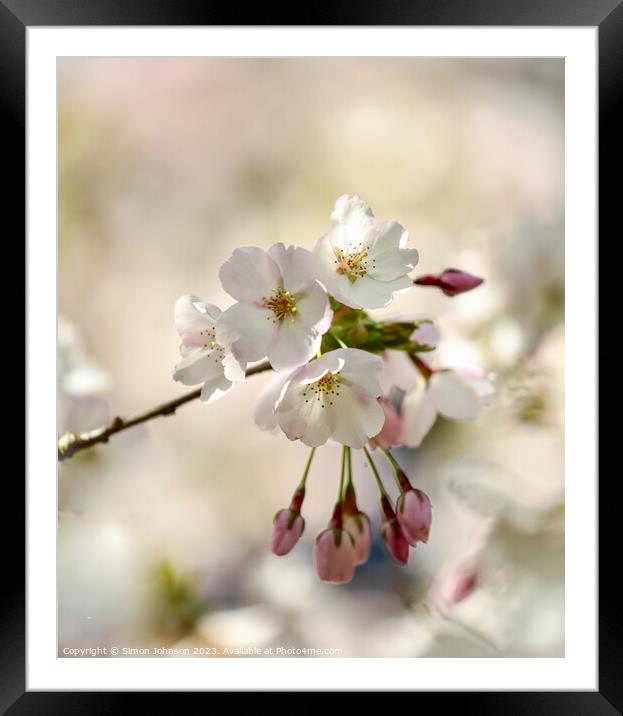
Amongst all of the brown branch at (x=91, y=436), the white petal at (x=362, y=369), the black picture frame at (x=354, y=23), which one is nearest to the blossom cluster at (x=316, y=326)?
the white petal at (x=362, y=369)

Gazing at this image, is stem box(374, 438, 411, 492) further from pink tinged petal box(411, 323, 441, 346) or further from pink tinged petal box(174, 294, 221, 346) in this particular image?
pink tinged petal box(174, 294, 221, 346)

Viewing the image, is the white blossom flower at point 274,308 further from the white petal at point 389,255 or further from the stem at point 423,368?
the stem at point 423,368

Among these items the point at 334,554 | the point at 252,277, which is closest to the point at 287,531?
the point at 334,554

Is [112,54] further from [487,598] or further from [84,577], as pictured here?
[487,598]

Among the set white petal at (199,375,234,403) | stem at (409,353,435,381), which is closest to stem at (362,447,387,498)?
stem at (409,353,435,381)

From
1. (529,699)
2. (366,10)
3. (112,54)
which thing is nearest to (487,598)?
(529,699)

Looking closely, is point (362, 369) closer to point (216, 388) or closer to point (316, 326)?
point (316, 326)
